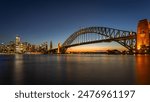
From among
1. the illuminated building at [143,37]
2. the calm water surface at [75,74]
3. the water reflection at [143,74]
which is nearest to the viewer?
the water reflection at [143,74]

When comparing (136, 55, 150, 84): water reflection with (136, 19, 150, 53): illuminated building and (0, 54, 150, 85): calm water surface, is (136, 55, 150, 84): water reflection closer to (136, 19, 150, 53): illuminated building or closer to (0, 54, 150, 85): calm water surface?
(0, 54, 150, 85): calm water surface

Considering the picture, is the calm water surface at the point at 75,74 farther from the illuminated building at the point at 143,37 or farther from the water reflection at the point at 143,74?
the illuminated building at the point at 143,37

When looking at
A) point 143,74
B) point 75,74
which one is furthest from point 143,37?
point 75,74

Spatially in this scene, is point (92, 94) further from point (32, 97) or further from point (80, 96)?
point (32, 97)

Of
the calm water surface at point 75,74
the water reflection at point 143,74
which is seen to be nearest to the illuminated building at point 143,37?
the calm water surface at point 75,74

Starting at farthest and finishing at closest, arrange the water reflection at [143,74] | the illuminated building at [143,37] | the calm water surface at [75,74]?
the illuminated building at [143,37] → the calm water surface at [75,74] → the water reflection at [143,74]

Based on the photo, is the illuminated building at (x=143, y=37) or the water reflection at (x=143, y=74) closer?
the water reflection at (x=143, y=74)

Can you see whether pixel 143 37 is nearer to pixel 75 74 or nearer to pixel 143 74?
pixel 143 74

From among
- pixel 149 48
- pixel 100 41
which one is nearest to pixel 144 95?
pixel 100 41

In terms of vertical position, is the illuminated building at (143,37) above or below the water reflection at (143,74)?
above
